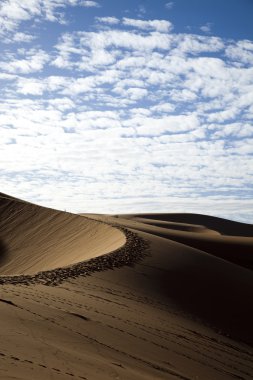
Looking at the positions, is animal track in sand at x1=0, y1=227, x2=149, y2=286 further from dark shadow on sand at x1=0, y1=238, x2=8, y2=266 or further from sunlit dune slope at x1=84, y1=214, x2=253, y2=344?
dark shadow on sand at x1=0, y1=238, x2=8, y2=266

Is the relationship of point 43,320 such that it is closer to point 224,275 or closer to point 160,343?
point 160,343

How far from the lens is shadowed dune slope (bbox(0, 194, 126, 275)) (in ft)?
60.1

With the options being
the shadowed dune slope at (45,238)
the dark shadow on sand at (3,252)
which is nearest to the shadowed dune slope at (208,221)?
the shadowed dune slope at (45,238)

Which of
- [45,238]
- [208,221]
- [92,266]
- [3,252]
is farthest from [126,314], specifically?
[208,221]

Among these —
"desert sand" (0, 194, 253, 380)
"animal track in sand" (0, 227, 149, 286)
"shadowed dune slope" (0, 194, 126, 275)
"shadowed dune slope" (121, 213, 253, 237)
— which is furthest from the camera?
"shadowed dune slope" (121, 213, 253, 237)

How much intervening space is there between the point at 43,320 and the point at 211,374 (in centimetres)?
263

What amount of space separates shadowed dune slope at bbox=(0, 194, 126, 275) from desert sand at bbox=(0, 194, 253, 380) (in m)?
0.13

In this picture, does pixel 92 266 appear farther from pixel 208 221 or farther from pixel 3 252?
pixel 208 221

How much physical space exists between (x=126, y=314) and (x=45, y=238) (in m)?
14.4

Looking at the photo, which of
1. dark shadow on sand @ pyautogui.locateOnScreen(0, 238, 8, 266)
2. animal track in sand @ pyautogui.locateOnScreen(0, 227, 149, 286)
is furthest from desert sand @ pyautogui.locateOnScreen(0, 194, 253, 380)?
dark shadow on sand @ pyautogui.locateOnScreen(0, 238, 8, 266)

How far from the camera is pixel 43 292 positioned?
9.42 meters

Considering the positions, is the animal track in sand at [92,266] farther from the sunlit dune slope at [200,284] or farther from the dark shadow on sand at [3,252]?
the dark shadow on sand at [3,252]

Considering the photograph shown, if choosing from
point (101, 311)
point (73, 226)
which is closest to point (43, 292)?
point (101, 311)

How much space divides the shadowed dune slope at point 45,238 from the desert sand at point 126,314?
0.42 ft
